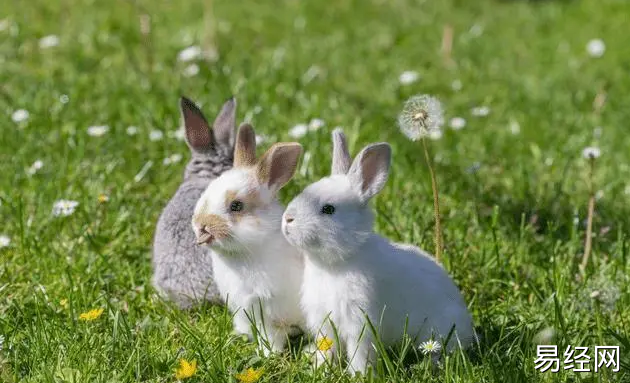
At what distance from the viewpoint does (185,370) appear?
302cm

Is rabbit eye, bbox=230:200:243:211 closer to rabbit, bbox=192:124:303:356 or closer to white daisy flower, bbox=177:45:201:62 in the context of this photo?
rabbit, bbox=192:124:303:356

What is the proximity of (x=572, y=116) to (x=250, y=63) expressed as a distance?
223 cm

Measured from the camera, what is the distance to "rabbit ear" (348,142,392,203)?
120 inches

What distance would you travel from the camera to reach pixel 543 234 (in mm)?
4484

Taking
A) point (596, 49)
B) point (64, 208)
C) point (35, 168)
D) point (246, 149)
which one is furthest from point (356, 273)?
point (596, 49)

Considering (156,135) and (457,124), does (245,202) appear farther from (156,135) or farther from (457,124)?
(457,124)

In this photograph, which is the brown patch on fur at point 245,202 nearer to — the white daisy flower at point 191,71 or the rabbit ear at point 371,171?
the rabbit ear at point 371,171

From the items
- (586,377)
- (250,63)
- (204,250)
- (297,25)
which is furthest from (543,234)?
(297,25)

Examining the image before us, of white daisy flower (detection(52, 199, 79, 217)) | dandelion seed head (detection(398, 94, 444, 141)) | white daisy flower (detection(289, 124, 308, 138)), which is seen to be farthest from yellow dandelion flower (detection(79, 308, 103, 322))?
white daisy flower (detection(289, 124, 308, 138))

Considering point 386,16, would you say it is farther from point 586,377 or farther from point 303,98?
point 586,377

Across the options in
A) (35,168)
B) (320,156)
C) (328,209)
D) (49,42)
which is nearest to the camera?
(328,209)

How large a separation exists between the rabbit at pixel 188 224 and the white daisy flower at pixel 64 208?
1.81 feet

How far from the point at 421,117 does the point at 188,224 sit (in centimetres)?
106

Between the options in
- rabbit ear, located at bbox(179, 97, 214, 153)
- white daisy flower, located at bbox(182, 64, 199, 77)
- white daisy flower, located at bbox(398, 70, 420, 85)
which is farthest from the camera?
white daisy flower, located at bbox(398, 70, 420, 85)
